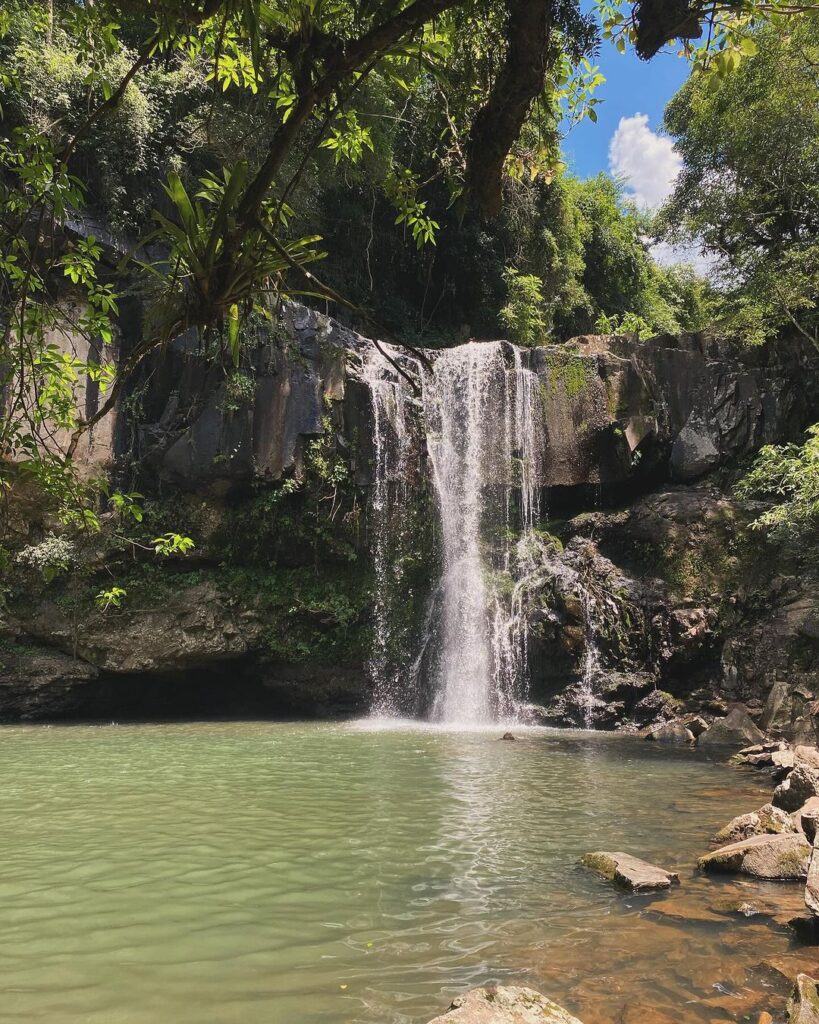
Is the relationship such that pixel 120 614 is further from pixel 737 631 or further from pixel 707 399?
pixel 707 399

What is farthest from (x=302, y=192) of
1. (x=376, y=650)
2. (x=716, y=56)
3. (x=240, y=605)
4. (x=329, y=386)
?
(x=716, y=56)

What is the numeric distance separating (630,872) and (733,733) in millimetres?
7290

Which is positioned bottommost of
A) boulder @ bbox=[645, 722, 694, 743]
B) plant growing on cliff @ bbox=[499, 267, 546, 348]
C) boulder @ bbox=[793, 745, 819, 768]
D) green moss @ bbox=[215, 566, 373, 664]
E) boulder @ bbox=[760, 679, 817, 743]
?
boulder @ bbox=[645, 722, 694, 743]

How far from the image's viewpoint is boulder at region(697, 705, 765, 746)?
400 inches

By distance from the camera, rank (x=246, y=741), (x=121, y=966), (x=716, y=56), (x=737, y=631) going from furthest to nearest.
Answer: (x=737, y=631) < (x=246, y=741) < (x=121, y=966) < (x=716, y=56)

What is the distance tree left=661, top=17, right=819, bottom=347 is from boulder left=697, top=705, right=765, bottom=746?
8464mm

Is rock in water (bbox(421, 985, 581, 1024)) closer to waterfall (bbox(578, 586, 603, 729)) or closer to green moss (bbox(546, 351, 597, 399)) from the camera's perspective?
waterfall (bbox(578, 586, 603, 729))

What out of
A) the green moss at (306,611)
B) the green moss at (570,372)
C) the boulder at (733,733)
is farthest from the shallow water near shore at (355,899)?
the green moss at (570,372)

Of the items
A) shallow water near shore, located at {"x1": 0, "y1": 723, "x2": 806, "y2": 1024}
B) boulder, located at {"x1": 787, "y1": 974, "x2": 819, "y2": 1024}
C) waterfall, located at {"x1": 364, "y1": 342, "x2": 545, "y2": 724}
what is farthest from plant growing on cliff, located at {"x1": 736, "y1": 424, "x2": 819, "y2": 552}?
boulder, located at {"x1": 787, "y1": 974, "x2": 819, "y2": 1024}

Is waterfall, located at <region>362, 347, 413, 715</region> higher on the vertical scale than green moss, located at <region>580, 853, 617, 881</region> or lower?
higher

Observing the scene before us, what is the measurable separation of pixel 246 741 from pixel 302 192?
12076mm

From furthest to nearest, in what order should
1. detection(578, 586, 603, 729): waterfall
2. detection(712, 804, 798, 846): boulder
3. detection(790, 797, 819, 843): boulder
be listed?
detection(578, 586, 603, 729): waterfall
detection(712, 804, 798, 846): boulder
detection(790, 797, 819, 843): boulder

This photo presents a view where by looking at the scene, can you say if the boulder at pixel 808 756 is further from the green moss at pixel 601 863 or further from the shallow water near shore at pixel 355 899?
the green moss at pixel 601 863

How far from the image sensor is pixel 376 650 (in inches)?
569
